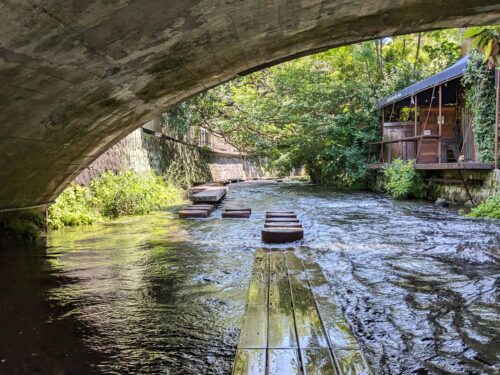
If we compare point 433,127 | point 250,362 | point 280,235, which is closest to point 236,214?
point 280,235

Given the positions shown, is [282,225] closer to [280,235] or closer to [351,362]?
[280,235]

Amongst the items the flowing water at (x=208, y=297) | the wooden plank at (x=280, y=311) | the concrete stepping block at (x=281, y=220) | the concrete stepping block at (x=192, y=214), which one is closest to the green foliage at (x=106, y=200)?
the flowing water at (x=208, y=297)

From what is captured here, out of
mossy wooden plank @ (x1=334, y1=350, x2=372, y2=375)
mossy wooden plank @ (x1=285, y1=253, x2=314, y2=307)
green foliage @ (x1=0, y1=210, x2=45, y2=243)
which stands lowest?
mossy wooden plank @ (x1=334, y1=350, x2=372, y2=375)

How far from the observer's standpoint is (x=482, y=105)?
492 inches

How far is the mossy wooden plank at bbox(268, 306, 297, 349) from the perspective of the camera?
3.27m

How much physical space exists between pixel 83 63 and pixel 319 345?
8.79ft

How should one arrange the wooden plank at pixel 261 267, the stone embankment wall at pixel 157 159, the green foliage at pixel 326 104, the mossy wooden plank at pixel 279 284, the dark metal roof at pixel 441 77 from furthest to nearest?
1. the green foliage at pixel 326 104
2. the dark metal roof at pixel 441 77
3. the stone embankment wall at pixel 157 159
4. the wooden plank at pixel 261 267
5. the mossy wooden plank at pixel 279 284

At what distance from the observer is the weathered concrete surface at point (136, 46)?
272cm

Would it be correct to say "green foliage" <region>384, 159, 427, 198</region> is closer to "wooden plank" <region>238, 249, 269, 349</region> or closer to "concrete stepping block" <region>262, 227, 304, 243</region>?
"concrete stepping block" <region>262, 227, 304, 243</region>

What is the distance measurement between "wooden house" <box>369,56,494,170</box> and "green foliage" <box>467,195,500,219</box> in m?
2.86

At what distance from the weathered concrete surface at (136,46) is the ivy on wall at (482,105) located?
919 cm

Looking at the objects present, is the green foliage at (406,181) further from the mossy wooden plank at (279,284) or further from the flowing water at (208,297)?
the mossy wooden plank at (279,284)

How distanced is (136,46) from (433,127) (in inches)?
646

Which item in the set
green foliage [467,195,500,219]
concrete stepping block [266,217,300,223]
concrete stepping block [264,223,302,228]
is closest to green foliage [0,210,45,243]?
concrete stepping block [264,223,302,228]
